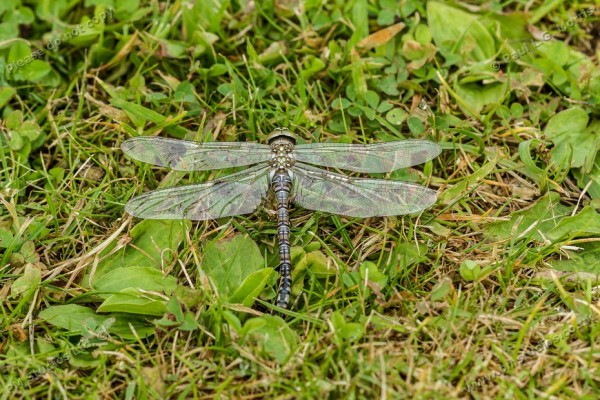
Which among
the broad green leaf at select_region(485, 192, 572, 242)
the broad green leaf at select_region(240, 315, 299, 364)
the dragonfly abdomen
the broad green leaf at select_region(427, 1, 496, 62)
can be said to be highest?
the broad green leaf at select_region(427, 1, 496, 62)

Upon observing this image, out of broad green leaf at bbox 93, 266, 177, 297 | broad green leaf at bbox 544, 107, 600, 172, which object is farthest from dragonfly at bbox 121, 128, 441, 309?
broad green leaf at bbox 544, 107, 600, 172

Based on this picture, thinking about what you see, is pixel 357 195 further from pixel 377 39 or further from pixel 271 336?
pixel 377 39

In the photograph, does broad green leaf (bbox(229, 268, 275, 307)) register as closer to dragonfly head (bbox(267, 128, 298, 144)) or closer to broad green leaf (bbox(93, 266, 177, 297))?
broad green leaf (bbox(93, 266, 177, 297))

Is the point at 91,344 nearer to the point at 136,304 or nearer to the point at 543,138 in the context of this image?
the point at 136,304

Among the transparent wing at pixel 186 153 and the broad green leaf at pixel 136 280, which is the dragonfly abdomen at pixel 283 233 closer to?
the transparent wing at pixel 186 153

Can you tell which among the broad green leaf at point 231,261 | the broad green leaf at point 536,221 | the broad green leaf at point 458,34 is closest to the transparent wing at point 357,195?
the broad green leaf at point 231,261

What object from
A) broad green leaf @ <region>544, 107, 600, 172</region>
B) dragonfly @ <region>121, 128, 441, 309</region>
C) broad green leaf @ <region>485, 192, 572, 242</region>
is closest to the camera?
dragonfly @ <region>121, 128, 441, 309</region>

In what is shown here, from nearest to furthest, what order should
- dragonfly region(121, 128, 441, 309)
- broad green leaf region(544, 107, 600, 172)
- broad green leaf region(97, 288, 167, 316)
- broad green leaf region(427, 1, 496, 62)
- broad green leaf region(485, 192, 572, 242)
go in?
broad green leaf region(97, 288, 167, 316) → dragonfly region(121, 128, 441, 309) → broad green leaf region(485, 192, 572, 242) → broad green leaf region(544, 107, 600, 172) → broad green leaf region(427, 1, 496, 62)
